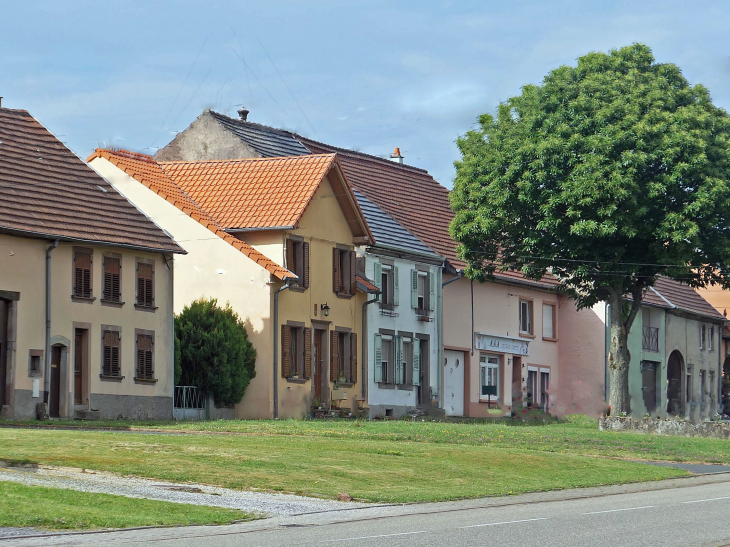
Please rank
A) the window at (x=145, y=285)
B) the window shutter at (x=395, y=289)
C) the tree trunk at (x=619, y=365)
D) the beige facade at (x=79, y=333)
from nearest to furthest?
the beige facade at (x=79, y=333) < the window at (x=145, y=285) < the tree trunk at (x=619, y=365) < the window shutter at (x=395, y=289)

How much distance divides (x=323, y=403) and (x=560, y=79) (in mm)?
13558

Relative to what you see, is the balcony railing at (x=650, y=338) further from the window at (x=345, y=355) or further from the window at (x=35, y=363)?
the window at (x=35, y=363)

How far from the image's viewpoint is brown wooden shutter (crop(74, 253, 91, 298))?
1471 inches

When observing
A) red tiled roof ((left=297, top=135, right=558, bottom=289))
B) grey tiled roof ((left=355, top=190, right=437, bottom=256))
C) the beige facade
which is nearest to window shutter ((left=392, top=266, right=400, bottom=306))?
grey tiled roof ((left=355, top=190, right=437, bottom=256))

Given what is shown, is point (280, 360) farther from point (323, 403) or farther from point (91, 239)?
point (91, 239)

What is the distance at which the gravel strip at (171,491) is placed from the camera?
58.0 ft

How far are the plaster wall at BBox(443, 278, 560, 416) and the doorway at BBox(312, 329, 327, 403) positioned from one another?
26.8ft

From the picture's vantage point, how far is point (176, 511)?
1639 centimetres

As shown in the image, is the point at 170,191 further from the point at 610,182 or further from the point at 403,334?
the point at 610,182

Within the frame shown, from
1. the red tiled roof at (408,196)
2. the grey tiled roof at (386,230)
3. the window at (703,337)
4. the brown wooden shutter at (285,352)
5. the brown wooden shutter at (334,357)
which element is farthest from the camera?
the window at (703,337)

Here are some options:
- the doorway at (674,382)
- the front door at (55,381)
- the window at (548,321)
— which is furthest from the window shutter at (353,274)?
the doorway at (674,382)

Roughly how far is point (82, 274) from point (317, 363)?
402 inches

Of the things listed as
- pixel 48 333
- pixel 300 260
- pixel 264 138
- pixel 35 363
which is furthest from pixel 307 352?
pixel 264 138

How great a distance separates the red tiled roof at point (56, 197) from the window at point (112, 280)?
751mm
